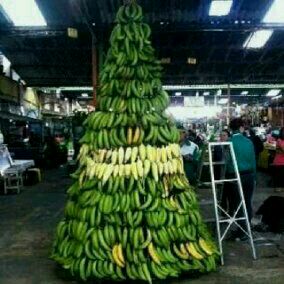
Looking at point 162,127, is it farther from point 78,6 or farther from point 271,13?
point 271,13

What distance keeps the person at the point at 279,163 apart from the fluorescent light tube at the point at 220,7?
3.59 meters

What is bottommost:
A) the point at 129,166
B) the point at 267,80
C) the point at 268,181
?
the point at 268,181

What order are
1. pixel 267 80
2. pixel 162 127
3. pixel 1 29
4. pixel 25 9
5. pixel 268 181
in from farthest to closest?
pixel 267 80 → pixel 268 181 → pixel 1 29 → pixel 25 9 → pixel 162 127

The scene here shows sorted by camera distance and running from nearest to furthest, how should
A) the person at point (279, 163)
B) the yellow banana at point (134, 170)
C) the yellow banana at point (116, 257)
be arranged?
the yellow banana at point (116, 257)
the yellow banana at point (134, 170)
the person at point (279, 163)

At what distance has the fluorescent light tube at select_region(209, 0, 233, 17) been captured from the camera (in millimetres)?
12172

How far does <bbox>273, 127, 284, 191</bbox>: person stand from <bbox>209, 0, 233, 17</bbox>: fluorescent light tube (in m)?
3.59

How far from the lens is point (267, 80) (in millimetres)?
25062

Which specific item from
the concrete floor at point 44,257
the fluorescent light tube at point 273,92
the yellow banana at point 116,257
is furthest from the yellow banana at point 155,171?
the fluorescent light tube at point 273,92

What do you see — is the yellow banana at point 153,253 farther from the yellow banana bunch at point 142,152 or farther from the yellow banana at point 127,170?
the yellow banana bunch at point 142,152

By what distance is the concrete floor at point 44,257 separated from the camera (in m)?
5.70

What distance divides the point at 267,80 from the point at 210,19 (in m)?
12.5

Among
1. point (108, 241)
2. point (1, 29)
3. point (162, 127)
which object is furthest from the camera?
point (1, 29)

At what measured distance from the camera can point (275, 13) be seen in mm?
13375

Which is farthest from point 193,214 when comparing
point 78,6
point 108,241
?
point 78,6
